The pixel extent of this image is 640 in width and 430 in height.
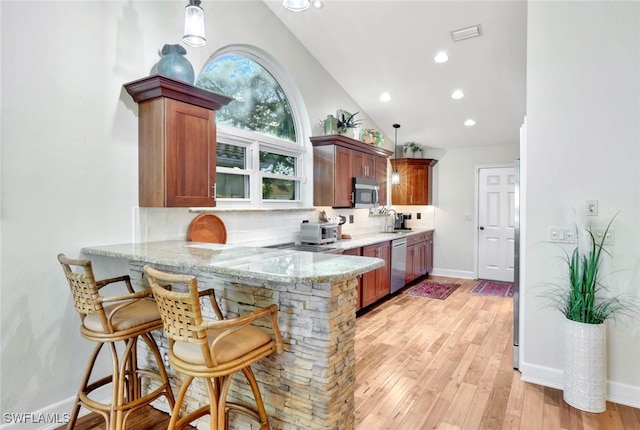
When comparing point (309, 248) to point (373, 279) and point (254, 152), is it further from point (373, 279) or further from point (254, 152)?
point (254, 152)

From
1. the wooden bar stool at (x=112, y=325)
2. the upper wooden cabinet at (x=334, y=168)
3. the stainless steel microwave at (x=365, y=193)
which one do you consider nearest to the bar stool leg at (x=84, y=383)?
the wooden bar stool at (x=112, y=325)

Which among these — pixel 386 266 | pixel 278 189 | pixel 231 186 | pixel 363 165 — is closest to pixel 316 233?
pixel 278 189

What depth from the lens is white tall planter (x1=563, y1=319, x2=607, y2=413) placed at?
2.32 m

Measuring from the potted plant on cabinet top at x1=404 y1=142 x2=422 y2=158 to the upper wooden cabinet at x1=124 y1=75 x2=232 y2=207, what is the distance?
448 cm

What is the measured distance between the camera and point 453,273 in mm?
6562

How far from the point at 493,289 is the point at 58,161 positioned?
18.9 ft

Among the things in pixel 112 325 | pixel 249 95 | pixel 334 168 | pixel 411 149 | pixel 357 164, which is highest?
pixel 249 95

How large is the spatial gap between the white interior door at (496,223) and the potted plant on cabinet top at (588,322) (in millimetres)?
3736

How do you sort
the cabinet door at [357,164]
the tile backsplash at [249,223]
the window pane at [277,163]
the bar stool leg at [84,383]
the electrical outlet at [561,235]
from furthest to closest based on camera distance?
the cabinet door at [357,164] < the window pane at [277,163] < the tile backsplash at [249,223] < the electrical outlet at [561,235] < the bar stool leg at [84,383]

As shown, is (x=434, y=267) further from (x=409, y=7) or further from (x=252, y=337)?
(x=252, y=337)

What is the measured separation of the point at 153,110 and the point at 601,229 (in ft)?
10.7

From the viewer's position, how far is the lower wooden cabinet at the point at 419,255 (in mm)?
5684

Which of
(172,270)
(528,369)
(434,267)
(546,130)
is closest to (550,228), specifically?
(546,130)

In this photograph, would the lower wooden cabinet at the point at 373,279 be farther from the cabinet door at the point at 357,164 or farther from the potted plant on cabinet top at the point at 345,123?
the potted plant on cabinet top at the point at 345,123
